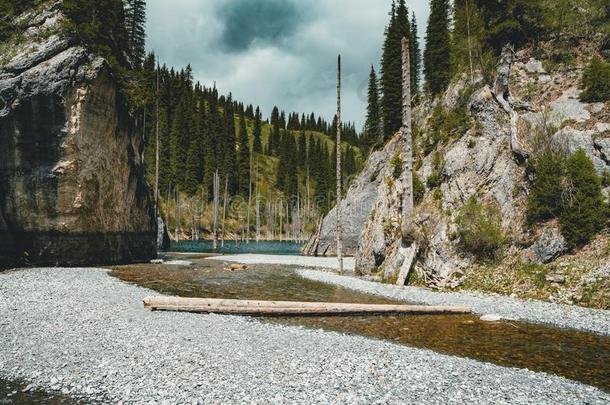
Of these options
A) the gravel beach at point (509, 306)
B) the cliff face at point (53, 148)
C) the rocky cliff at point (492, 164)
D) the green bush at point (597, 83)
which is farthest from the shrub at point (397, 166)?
the cliff face at point (53, 148)

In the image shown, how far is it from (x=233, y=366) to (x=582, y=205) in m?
16.1

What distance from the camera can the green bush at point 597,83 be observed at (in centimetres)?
2009

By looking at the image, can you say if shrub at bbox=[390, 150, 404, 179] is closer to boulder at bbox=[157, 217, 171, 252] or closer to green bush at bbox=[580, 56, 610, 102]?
Answer: green bush at bbox=[580, 56, 610, 102]

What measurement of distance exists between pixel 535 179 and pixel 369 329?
1246 cm

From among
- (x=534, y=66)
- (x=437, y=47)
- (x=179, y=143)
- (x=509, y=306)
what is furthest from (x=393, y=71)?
(x=179, y=143)

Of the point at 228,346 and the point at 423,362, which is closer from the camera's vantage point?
the point at 423,362

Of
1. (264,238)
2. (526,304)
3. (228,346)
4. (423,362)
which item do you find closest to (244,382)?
(228,346)

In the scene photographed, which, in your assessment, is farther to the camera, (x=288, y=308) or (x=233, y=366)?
(x=288, y=308)

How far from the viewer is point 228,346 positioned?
31.0ft

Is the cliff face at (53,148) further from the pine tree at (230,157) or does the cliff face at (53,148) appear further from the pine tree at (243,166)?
the pine tree at (243,166)

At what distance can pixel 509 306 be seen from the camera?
14.4 metres

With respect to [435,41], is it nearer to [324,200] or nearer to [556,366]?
[556,366]

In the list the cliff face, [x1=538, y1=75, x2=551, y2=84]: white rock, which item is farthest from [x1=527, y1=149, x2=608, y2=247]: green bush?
the cliff face

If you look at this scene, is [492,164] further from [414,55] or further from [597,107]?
[414,55]
